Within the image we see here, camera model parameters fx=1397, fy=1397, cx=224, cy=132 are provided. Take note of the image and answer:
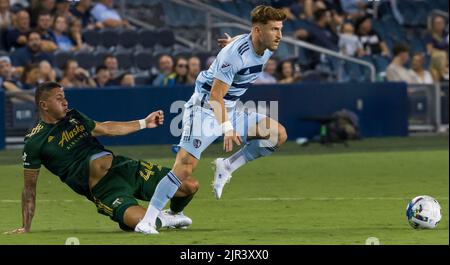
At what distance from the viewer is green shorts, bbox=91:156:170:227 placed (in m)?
12.4

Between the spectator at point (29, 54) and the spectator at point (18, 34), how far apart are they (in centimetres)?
31

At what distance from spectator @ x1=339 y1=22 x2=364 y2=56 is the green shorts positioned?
15655 millimetres

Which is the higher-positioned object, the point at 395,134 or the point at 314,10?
the point at 314,10

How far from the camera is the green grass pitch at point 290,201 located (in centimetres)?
1227

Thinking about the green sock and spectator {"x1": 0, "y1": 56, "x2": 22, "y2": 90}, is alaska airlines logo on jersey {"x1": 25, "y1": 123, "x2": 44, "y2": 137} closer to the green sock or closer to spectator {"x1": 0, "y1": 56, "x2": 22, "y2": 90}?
the green sock

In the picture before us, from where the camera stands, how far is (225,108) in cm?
1280

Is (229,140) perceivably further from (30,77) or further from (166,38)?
(166,38)

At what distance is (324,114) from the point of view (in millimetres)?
24906

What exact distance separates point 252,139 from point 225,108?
1067mm

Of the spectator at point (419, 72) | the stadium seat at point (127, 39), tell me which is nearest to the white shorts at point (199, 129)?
the stadium seat at point (127, 39)

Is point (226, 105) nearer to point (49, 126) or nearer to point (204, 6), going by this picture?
point (49, 126)

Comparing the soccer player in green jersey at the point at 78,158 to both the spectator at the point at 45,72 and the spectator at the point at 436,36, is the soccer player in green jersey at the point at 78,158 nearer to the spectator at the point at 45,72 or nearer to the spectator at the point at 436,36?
the spectator at the point at 45,72
